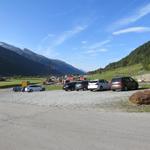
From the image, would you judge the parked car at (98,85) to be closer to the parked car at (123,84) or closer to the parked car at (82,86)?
the parked car at (82,86)

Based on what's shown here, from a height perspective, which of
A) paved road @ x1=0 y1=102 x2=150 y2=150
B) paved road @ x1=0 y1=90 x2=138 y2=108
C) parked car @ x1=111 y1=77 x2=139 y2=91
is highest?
parked car @ x1=111 y1=77 x2=139 y2=91

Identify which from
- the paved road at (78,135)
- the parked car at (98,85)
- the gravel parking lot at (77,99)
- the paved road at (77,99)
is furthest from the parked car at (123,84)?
the paved road at (78,135)

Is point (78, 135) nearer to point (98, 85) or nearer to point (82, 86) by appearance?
point (98, 85)

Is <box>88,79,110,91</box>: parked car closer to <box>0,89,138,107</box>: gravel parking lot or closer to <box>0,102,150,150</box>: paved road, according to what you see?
<box>0,89,138,107</box>: gravel parking lot

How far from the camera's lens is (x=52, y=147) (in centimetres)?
1090

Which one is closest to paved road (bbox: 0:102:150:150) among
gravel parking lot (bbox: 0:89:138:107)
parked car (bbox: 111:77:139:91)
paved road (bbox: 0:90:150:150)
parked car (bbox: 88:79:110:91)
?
paved road (bbox: 0:90:150:150)

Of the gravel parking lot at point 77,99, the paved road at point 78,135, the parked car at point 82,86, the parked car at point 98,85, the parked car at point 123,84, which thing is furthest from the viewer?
the parked car at point 82,86

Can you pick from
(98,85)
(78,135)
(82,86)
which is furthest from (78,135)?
(82,86)

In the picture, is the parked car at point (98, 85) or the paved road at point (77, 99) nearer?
the paved road at point (77, 99)

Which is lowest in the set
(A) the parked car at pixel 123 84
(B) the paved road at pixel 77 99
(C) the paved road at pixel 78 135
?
(C) the paved road at pixel 78 135

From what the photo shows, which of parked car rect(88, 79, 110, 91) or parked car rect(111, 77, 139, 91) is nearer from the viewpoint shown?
parked car rect(111, 77, 139, 91)

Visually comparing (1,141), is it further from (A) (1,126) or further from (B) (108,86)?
(B) (108,86)

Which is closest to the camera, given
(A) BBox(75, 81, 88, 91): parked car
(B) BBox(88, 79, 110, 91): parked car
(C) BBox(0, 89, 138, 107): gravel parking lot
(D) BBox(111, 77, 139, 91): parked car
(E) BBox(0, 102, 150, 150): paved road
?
(E) BBox(0, 102, 150, 150): paved road

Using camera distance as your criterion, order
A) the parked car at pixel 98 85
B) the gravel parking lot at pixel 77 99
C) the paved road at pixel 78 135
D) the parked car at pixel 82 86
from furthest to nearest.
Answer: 1. the parked car at pixel 82 86
2. the parked car at pixel 98 85
3. the gravel parking lot at pixel 77 99
4. the paved road at pixel 78 135
